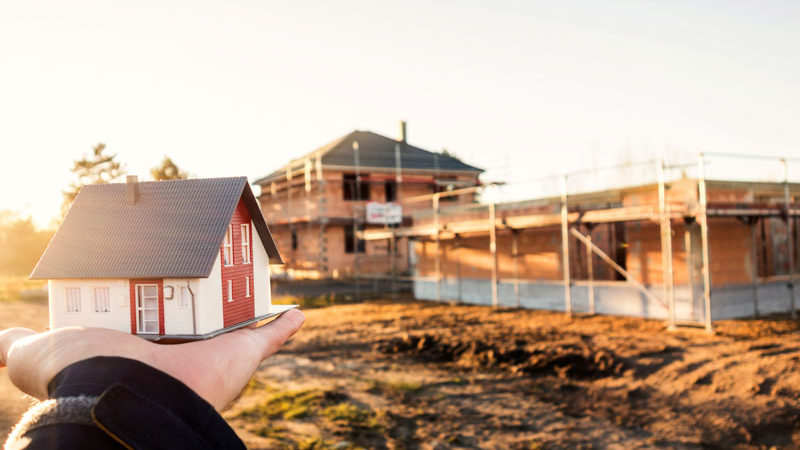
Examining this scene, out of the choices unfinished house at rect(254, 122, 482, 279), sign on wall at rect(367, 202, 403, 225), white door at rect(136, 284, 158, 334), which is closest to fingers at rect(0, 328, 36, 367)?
white door at rect(136, 284, 158, 334)

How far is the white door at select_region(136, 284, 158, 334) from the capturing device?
5.62 feet

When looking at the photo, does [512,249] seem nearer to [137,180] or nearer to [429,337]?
[429,337]

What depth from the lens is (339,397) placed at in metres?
10.0

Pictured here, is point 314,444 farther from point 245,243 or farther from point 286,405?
point 245,243

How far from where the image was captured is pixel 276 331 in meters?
1.79

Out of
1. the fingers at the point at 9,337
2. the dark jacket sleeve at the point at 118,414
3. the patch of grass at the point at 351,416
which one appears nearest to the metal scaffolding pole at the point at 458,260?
the patch of grass at the point at 351,416

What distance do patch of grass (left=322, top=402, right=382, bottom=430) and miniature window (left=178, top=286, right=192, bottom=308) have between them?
7.29 m

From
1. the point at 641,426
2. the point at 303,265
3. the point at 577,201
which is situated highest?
the point at 577,201

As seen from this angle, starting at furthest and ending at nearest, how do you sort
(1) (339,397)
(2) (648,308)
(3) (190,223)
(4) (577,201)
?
1. (4) (577,201)
2. (2) (648,308)
3. (1) (339,397)
4. (3) (190,223)

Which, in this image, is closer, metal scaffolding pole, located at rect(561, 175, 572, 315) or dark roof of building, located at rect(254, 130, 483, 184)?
metal scaffolding pole, located at rect(561, 175, 572, 315)

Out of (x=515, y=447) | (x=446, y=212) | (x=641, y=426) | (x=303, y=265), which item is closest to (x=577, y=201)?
(x=446, y=212)

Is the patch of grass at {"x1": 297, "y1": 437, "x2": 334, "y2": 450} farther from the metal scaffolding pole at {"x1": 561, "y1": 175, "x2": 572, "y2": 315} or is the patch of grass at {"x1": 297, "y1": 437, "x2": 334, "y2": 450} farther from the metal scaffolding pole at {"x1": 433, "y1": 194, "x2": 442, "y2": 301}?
the metal scaffolding pole at {"x1": 433, "y1": 194, "x2": 442, "y2": 301}

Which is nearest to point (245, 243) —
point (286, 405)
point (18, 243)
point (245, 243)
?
point (245, 243)

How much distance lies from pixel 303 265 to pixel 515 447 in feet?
72.8
